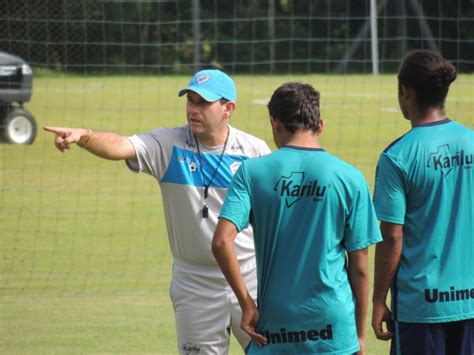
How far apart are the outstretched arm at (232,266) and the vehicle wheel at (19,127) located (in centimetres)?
1359

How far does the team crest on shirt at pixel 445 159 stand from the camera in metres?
4.29

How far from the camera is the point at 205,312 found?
5160 millimetres

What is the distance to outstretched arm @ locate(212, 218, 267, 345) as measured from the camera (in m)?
3.96

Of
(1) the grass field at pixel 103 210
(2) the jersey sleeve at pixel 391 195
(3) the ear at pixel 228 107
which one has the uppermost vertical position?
(3) the ear at pixel 228 107

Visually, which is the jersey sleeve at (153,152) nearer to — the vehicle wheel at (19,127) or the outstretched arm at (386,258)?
the outstretched arm at (386,258)

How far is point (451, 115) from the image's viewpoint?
59.6 feet

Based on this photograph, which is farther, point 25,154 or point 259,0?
point 259,0

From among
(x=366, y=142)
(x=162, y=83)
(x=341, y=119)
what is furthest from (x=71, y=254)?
(x=162, y=83)

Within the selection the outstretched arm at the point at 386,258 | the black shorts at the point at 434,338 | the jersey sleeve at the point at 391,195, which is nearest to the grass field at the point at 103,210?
the black shorts at the point at 434,338

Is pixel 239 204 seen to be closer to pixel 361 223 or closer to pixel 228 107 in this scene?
pixel 361 223

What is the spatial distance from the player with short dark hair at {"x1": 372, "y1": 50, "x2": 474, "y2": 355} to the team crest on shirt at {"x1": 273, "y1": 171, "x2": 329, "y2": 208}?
18.7 inches

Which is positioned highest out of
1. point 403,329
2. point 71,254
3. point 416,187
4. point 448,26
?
point 448,26

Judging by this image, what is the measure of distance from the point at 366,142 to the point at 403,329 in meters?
14.4

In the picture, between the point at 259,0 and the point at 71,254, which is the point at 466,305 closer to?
the point at 71,254
